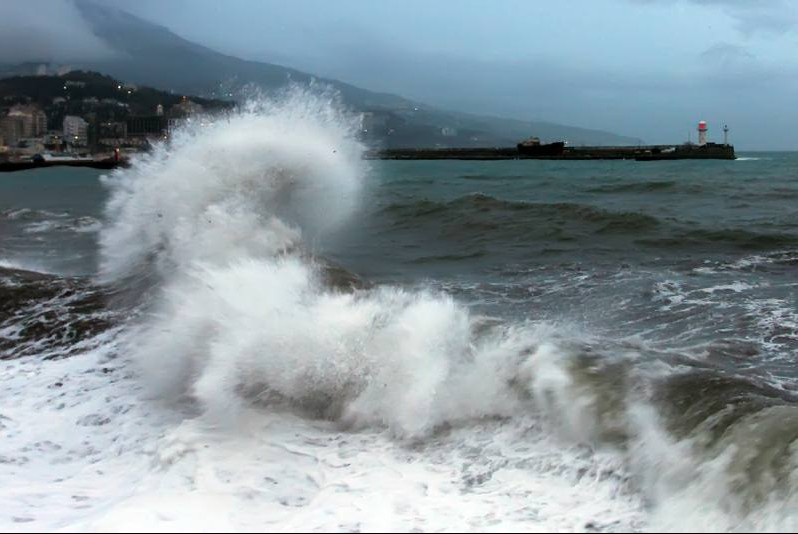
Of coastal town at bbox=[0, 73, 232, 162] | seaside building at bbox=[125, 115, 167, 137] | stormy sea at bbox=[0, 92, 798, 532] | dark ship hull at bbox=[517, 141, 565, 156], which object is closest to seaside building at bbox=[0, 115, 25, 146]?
coastal town at bbox=[0, 73, 232, 162]

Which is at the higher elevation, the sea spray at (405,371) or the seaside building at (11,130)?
the seaside building at (11,130)

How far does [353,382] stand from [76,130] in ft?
241

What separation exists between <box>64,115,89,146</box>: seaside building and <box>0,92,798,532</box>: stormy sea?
62365mm

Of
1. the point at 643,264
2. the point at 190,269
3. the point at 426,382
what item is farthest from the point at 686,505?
the point at 643,264

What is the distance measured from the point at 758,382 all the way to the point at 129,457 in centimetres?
462

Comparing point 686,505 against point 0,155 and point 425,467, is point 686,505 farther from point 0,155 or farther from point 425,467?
point 0,155

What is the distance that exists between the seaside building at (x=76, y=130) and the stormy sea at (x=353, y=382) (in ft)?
205

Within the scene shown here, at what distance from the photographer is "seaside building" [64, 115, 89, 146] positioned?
6744cm

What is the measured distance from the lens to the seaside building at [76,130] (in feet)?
221

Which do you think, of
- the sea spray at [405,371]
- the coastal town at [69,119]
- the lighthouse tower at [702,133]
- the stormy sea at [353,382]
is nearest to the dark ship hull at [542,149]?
the lighthouse tower at [702,133]

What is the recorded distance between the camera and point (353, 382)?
530 cm

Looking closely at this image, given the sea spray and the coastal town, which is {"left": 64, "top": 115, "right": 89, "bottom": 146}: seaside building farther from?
the sea spray

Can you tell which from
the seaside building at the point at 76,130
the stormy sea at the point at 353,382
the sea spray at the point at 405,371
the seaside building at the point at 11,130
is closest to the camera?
the stormy sea at the point at 353,382

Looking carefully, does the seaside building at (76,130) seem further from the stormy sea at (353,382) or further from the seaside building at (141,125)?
the stormy sea at (353,382)
